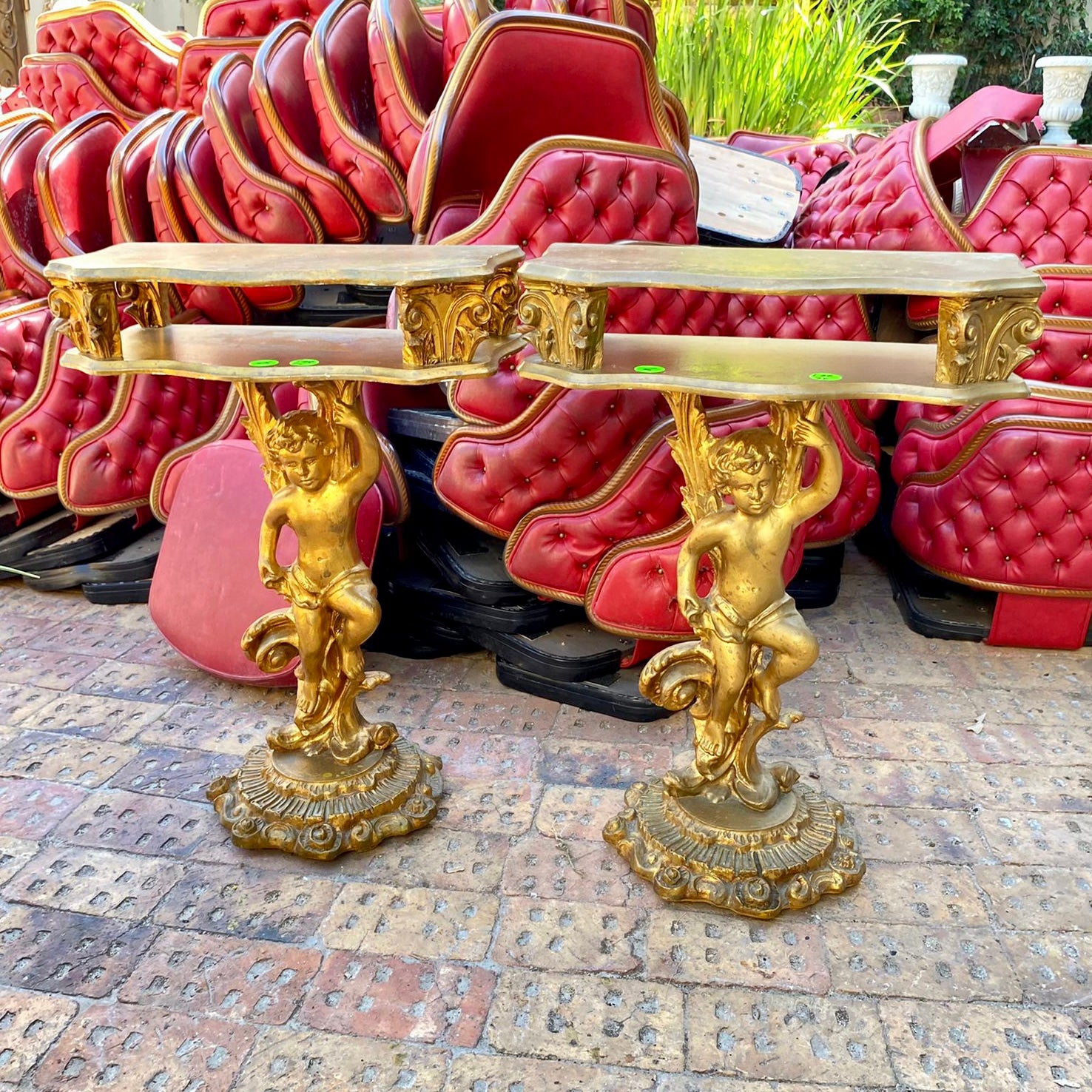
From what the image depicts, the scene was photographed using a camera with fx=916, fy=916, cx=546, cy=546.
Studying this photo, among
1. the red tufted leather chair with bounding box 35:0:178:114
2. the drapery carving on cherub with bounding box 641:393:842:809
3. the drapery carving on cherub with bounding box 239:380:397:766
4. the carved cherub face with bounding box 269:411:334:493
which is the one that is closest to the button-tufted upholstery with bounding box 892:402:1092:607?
the drapery carving on cherub with bounding box 641:393:842:809

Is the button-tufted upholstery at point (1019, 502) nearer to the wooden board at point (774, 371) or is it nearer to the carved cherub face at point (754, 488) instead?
the wooden board at point (774, 371)

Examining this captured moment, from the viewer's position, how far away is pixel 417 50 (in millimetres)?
2756

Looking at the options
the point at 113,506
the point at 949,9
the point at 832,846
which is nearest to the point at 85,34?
the point at 113,506

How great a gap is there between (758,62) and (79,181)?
2.98m

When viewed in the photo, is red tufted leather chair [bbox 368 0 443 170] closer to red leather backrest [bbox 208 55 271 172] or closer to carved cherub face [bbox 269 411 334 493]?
red leather backrest [bbox 208 55 271 172]

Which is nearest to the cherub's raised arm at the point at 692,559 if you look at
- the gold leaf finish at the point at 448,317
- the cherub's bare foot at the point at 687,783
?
the cherub's bare foot at the point at 687,783

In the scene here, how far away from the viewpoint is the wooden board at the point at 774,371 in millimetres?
1352

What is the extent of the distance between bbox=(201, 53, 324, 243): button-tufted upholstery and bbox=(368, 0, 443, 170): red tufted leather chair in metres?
0.35

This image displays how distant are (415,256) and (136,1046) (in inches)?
54.2

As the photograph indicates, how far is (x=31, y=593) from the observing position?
314 cm

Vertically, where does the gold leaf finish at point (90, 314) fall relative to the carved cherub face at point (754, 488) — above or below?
above

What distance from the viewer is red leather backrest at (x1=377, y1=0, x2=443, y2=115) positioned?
267 cm

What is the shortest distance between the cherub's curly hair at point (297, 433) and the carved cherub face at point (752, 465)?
75 cm

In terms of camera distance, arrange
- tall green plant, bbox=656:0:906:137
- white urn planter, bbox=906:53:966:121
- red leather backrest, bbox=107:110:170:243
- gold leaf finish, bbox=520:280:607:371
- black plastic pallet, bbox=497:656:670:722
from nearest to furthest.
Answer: gold leaf finish, bbox=520:280:607:371
black plastic pallet, bbox=497:656:670:722
red leather backrest, bbox=107:110:170:243
tall green plant, bbox=656:0:906:137
white urn planter, bbox=906:53:966:121
